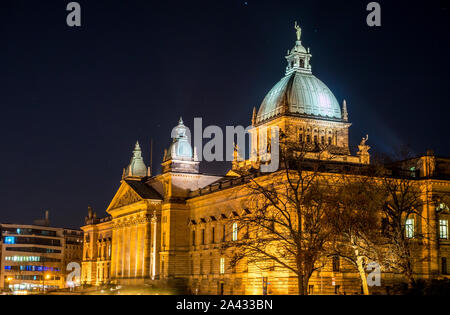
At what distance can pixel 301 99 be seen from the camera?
113000mm

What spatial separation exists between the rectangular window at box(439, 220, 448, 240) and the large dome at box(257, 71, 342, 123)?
26.2 m

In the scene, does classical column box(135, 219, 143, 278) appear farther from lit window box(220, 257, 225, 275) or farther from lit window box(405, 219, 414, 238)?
lit window box(405, 219, 414, 238)

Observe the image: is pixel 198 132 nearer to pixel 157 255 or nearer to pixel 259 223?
pixel 157 255

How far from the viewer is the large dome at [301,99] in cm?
11250

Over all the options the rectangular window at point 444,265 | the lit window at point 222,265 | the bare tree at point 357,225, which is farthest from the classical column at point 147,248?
the bare tree at point 357,225

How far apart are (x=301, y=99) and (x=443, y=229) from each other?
2923 cm

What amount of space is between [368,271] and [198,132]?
40.4 metres

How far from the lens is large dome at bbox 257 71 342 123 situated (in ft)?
369

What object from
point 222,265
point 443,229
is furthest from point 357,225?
point 222,265

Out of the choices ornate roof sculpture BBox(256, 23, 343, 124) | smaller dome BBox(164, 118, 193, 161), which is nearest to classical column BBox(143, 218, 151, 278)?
smaller dome BBox(164, 118, 193, 161)

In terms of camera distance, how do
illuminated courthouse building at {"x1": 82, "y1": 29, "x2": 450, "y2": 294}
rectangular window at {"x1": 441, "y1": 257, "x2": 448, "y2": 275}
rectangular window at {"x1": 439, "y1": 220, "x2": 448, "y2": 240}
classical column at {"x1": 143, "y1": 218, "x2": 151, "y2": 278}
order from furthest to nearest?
classical column at {"x1": 143, "y1": 218, "x2": 151, "y2": 278}
illuminated courthouse building at {"x1": 82, "y1": 29, "x2": 450, "y2": 294}
rectangular window at {"x1": 439, "y1": 220, "x2": 448, "y2": 240}
rectangular window at {"x1": 441, "y1": 257, "x2": 448, "y2": 275}

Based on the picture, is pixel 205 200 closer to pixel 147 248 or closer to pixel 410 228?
pixel 147 248

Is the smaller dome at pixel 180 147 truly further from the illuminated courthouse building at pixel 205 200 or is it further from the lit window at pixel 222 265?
the lit window at pixel 222 265

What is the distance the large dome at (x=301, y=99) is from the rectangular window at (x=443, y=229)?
26182mm
